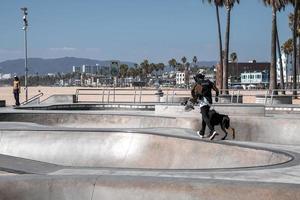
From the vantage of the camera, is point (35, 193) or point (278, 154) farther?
point (278, 154)

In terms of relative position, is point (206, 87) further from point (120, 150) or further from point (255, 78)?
point (255, 78)

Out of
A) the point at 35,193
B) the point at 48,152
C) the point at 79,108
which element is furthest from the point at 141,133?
the point at 79,108

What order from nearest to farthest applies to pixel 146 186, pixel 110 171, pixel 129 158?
1. pixel 146 186
2. pixel 110 171
3. pixel 129 158

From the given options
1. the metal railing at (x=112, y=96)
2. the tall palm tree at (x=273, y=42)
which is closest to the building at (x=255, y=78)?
the metal railing at (x=112, y=96)

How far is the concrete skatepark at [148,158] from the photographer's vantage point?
21.6ft

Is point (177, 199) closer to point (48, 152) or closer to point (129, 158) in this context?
point (129, 158)

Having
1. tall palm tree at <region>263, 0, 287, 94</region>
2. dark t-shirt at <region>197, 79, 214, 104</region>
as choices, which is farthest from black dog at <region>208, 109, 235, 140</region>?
tall palm tree at <region>263, 0, 287, 94</region>

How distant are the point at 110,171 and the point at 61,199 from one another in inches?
55.5

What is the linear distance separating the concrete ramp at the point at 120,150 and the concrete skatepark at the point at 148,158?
2 centimetres

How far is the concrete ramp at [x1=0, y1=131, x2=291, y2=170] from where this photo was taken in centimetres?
1077

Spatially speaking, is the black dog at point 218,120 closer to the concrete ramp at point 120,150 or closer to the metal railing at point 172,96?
the concrete ramp at point 120,150

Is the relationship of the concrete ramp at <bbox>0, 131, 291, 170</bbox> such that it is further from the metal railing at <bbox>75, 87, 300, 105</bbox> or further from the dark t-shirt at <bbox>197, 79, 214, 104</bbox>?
the metal railing at <bbox>75, 87, 300, 105</bbox>

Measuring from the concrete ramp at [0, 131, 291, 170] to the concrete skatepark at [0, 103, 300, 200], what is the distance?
21 millimetres

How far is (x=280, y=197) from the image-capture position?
20.2 ft
